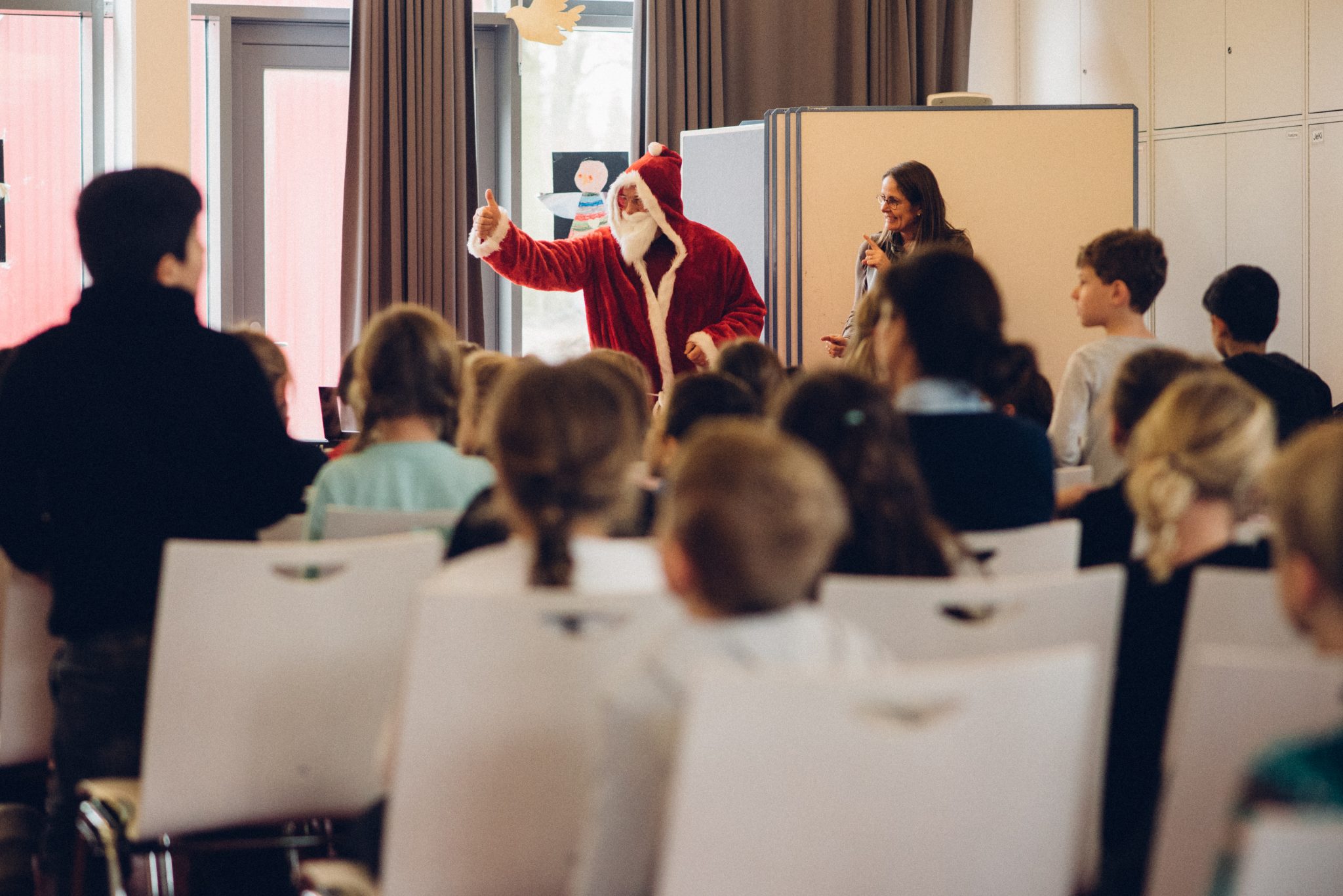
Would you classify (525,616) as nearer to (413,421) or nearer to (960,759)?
(960,759)

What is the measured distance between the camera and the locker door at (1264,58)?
5266 mm

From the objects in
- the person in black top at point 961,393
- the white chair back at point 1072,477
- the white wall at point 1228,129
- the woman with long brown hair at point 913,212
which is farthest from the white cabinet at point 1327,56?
the person in black top at point 961,393

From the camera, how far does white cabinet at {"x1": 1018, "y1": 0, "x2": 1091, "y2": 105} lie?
6.22 metres

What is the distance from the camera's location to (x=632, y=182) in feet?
15.8

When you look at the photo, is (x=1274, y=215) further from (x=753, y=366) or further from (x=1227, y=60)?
(x=753, y=366)

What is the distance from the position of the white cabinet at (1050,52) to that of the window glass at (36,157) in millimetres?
4124

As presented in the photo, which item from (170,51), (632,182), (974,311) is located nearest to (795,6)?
(632,182)

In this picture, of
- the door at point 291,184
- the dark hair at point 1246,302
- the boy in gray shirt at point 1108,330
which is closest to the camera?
the boy in gray shirt at point 1108,330

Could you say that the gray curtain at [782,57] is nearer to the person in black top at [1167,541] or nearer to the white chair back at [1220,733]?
the person in black top at [1167,541]

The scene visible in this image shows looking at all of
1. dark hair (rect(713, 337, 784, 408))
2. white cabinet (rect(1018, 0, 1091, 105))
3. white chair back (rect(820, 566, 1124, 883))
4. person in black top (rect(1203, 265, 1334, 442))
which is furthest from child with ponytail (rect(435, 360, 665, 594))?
white cabinet (rect(1018, 0, 1091, 105))

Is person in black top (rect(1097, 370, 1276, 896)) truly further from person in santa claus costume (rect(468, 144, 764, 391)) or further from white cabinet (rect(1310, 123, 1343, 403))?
white cabinet (rect(1310, 123, 1343, 403))

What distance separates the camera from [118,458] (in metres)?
1.93

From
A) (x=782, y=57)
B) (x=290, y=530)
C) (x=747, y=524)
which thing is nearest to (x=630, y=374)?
(x=290, y=530)

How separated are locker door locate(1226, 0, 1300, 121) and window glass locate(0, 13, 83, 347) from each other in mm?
4689
